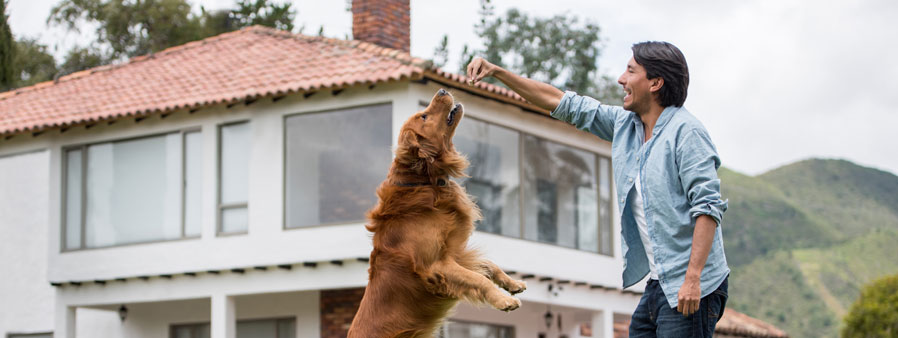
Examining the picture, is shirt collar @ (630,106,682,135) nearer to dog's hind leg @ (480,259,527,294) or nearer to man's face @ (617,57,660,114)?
man's face @ (617,57,660,114)

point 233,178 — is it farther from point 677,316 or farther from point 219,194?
point 677,316

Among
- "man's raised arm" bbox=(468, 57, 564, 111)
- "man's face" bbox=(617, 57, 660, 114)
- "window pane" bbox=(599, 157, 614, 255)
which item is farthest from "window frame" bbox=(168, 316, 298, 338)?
"man's face" bbox=(617, 57, 660, 114)

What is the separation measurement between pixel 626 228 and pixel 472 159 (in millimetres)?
11267

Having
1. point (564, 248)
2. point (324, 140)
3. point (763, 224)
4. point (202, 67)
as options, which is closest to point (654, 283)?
point (324, 140)

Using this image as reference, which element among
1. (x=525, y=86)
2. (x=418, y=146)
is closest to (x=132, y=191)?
(x=418, y=146)

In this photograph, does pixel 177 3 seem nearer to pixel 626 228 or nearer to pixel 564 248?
pixel 564 248

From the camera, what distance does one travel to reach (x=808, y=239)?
56.9 metres

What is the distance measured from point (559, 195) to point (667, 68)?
43.5ft

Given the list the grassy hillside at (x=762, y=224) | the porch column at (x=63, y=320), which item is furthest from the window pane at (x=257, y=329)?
the grassy hillside at (x=762, y=224)

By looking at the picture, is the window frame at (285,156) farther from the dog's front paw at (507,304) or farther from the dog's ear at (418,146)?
the dog's front paw at (507,304)

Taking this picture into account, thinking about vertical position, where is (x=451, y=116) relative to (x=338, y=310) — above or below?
above

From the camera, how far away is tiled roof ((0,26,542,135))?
14523 millimetres

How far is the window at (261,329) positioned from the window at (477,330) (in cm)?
246

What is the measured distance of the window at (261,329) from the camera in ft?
52.7
